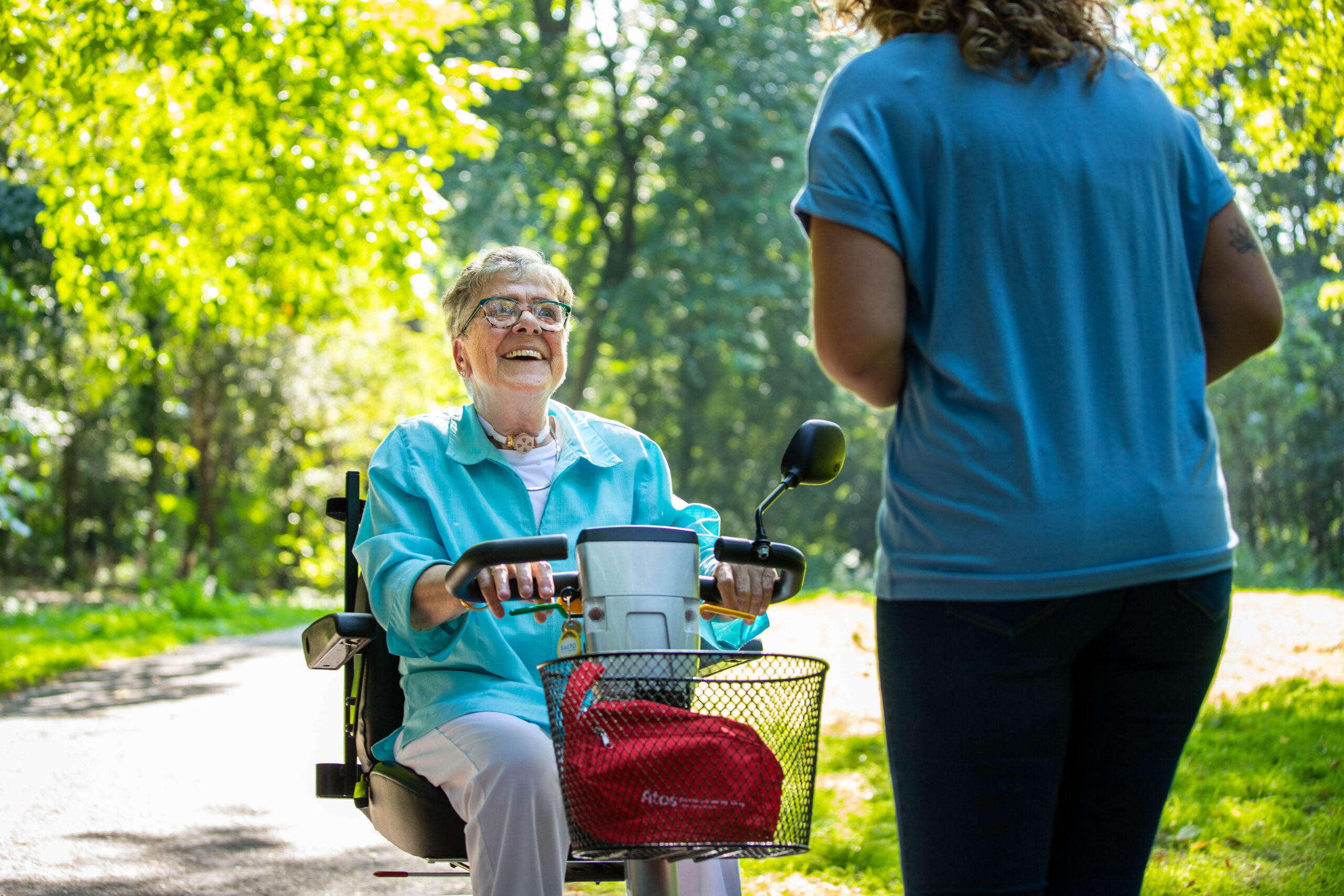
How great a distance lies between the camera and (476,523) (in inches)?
118

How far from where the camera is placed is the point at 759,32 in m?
21.9

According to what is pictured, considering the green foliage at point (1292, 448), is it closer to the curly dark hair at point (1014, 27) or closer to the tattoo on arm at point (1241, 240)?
the tattoo on arm at point (1241, 240)

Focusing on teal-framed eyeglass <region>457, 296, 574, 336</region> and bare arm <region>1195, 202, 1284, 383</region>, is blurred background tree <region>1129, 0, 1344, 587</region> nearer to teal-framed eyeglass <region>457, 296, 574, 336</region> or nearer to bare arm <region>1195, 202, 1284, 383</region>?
teal-framed eyeglass <region>457, 296, 574, 336</region>

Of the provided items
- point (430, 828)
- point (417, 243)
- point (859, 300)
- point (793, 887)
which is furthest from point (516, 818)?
point (417, 243)

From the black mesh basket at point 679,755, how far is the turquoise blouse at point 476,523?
2.69ft

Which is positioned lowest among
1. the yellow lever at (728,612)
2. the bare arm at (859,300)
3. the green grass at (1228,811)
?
the green grass at (1228,811)

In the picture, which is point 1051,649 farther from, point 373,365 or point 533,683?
point 373,365

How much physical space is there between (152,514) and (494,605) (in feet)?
58.6

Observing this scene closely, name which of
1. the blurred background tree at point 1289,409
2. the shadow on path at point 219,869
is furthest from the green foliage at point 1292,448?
the shadow on path at point 219,869

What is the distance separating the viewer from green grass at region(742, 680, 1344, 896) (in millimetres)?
3764

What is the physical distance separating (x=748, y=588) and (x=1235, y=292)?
1090 millimetres

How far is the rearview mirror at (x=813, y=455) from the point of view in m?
2.02

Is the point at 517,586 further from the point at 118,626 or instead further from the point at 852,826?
the point at 118,626

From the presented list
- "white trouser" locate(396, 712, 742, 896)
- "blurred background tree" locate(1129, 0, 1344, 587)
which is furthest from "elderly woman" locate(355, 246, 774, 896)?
"blurred background tree" locate(1129, 0, 1344, 587)
